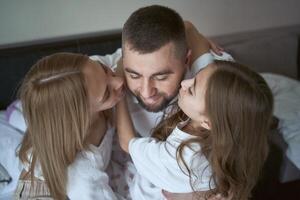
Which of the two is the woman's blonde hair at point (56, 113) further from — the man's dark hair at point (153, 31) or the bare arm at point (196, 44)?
the bare arm at point (196, 44)

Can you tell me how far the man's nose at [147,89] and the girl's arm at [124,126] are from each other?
0.08m

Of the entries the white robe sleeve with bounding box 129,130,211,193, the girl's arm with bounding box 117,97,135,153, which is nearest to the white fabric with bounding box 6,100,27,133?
the girl's arm with bounding box 117,97,135,153

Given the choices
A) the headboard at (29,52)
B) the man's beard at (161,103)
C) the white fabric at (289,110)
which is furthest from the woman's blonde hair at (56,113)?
the white fabric at (289,110)

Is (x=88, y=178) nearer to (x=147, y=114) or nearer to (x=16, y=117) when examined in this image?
(x=147, y=114)

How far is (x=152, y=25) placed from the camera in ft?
3.56

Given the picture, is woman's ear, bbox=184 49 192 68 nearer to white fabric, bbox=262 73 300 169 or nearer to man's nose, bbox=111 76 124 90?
man's nose, bbox=111 76 124 90

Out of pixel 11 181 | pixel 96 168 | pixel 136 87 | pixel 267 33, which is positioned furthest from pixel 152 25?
pixel 267 33

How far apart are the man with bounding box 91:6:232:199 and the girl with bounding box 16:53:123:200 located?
3.3 inches

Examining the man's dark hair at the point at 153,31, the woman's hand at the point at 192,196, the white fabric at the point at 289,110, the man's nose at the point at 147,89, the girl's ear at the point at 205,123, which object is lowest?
the white fabric at the point at 289,110

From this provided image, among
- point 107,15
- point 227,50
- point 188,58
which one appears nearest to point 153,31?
point 188,58

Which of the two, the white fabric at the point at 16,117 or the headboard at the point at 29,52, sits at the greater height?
the headboard at the point at 29,52

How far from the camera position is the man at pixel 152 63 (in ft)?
3.53

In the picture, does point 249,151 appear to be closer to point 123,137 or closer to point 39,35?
point 123,137

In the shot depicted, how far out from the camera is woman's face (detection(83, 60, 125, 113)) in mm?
981
